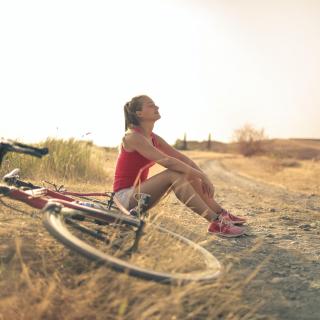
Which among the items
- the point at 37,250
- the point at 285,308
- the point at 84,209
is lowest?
the point at 285,308

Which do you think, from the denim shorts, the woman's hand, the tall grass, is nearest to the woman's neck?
the denim shorts

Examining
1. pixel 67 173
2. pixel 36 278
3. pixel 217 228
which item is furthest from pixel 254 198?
pixel 36 278

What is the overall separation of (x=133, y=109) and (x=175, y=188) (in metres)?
0.86

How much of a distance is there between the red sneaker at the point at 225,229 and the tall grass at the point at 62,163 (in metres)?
4.21

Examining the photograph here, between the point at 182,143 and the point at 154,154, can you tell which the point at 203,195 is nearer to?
the point at 154,154

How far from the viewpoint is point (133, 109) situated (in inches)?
202

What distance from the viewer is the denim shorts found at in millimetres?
5008

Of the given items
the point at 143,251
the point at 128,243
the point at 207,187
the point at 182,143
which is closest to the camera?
the point at 143,251

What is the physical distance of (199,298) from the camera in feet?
10.4

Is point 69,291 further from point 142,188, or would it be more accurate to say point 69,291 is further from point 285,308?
point 142,188

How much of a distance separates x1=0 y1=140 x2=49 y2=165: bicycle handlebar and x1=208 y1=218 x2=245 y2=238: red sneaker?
7.82ft

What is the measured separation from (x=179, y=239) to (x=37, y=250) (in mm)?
962

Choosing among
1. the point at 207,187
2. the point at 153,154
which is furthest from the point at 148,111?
the point at 207,187

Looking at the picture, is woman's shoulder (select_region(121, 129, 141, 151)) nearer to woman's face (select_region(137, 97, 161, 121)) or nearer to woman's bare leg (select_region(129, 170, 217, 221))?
woman's face (select_region(137, 97, 161, 121))
